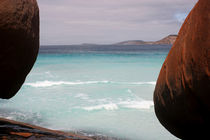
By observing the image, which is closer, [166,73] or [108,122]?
[166,73]

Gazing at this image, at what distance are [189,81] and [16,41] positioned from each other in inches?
80.4

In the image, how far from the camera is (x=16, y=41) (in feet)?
Result: 9.18

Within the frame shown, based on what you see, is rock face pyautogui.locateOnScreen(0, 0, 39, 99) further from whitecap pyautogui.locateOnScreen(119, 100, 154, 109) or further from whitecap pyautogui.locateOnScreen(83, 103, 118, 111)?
whitecap pyautogui.locateOnScreen(119, 100, 154, 109)

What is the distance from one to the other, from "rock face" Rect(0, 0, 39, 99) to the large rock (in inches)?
69.2

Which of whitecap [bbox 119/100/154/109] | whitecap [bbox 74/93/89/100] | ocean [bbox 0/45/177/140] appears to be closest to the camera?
ocean [bbox 0/45/177/140]

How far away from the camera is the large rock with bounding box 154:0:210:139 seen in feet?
6.72

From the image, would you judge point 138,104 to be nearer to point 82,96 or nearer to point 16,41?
point 82,96

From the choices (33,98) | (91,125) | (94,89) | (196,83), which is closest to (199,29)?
(196,83)

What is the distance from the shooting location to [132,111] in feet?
27.0

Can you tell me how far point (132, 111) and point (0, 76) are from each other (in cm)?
600

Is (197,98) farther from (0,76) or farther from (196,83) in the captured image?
(0,76)

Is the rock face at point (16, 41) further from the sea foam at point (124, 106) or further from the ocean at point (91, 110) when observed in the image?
the sea foam at point (124, 106)

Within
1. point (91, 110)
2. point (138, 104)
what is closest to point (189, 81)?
point (91, 110)

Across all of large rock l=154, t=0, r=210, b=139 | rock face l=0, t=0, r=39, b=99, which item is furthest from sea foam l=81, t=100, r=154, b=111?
large rock l=154, t=0, r=210, b=139
